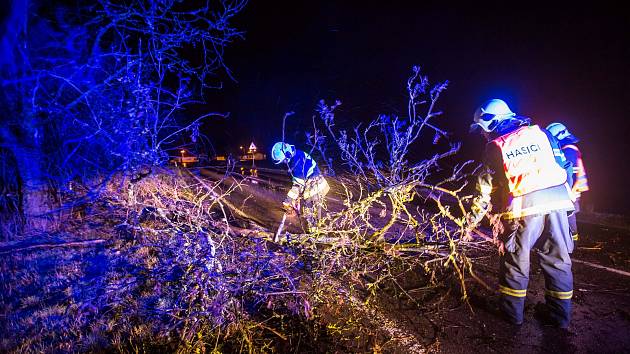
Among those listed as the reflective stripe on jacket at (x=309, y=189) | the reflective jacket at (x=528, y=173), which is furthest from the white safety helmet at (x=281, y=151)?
the reflective jacket at (x=528, y=173)

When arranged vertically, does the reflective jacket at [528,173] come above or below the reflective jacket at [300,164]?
above

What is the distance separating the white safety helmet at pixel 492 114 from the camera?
10.2 ft

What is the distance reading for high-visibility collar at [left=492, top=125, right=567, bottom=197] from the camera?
2.85 m

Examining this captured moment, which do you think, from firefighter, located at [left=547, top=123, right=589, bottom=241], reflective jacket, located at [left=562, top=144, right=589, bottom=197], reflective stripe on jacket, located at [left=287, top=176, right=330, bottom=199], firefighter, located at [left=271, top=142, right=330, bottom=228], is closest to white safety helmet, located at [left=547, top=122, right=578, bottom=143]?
firefighter, located at [left=547, top=123, right=589, bottom=241]

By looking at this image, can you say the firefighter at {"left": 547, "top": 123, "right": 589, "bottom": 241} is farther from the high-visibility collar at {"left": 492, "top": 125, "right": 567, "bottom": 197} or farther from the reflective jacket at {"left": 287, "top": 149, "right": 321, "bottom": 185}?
the reflective jacket at {"left": 287, "top": 149, "right": 321, "bottom": 185}

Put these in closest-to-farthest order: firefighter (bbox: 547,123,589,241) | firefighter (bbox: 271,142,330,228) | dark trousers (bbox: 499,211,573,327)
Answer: dark trousers (bbox: 499,211,573,327) < firefighter (bbox: 271,142,330,228) < firefighter (bbox: 547,123,589,241)

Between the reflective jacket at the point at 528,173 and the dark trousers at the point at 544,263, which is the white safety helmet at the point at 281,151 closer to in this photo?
the reflective jacket at the point at 528,173

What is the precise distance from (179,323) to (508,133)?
3.01 meters

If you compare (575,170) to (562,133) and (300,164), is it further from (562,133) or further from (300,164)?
(300,164)

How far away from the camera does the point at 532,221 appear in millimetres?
2830

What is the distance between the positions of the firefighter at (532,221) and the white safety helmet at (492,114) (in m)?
0.19

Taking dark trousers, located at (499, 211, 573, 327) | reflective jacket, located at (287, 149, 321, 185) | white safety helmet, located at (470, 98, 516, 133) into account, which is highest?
white safety helmet, located at (470, 98, 516, 133)

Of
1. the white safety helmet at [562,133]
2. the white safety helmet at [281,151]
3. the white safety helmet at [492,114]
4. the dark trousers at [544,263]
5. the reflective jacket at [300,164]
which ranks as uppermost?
the white safety helmet at [492,114]

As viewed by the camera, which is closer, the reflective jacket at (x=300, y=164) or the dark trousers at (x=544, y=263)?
the dark trousers at (x=544, y=263)
